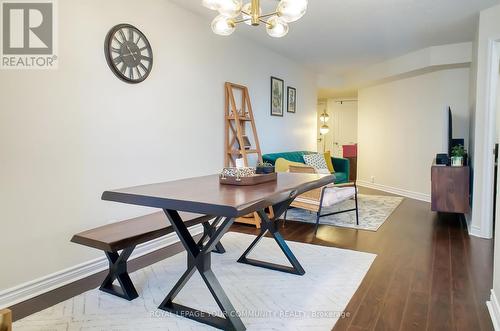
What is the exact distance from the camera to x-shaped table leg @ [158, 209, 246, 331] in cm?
189

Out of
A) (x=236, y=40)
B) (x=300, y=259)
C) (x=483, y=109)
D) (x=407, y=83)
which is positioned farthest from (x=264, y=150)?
(x=407, y=83)

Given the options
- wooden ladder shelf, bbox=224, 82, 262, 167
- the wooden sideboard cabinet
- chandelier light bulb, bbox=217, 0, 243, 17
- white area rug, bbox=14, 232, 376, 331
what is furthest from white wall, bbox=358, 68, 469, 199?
chandelier light bulb, bbox=217, 0, 243, 17

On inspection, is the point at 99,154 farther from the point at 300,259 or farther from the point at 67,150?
the point at 300,259

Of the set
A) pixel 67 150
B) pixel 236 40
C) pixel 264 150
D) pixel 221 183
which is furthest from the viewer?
pixel 264 150

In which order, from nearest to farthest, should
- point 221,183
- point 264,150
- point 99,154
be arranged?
point 221,183, point 99,154, point 264,150

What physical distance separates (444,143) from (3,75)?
6.00 meters

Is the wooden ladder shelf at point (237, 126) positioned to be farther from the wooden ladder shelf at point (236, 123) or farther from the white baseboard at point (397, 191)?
the white baseboard at point (397, 191)

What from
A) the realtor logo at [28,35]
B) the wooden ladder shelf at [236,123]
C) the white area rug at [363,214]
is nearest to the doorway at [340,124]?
the white area rug at [363,214]

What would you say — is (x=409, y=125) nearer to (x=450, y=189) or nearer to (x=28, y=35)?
(x=450, y=189)

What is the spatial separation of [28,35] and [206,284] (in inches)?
83.3

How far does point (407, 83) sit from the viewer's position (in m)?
6.30

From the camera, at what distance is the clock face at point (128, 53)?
2779 millimetres

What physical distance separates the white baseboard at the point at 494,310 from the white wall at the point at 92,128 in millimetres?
2735

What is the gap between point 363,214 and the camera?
15.6 feet
